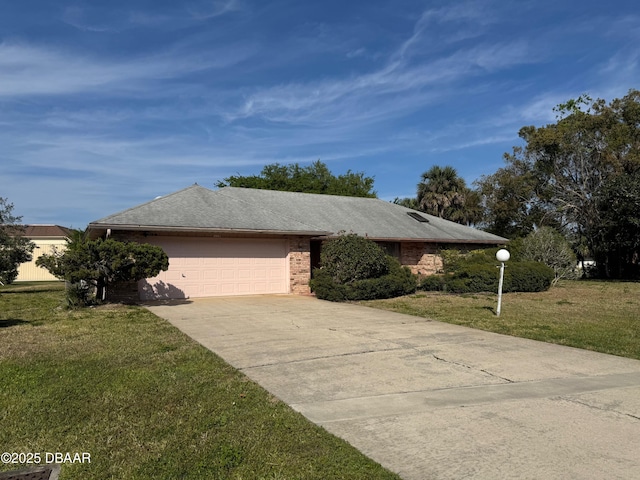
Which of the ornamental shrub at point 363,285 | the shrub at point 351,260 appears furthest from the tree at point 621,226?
the shrub at point 351,260

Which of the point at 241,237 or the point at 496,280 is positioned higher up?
the point at 241,237

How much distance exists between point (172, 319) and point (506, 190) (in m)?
31.8

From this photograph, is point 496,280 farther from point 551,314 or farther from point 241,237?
point 241,237

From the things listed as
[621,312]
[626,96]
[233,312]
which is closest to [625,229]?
[626,96]

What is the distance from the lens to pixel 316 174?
38219mm

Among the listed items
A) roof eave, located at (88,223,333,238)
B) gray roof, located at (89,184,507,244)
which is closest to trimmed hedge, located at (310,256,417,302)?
roof eave, located at (88,223,333,238)

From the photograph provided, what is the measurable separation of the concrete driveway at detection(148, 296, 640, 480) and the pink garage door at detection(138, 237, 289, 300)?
22.4 ft

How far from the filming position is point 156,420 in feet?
14.2

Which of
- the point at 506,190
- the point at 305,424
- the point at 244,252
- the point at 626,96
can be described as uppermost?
the point at 626,96

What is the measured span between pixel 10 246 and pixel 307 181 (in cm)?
2029

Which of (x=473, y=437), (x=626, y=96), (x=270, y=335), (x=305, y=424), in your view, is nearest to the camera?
(x=473, y=437)

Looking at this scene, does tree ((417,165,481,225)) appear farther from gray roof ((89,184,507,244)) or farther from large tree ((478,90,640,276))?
gray roof ((89,184,507,244))

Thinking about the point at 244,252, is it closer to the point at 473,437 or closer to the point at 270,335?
the point at 270,335

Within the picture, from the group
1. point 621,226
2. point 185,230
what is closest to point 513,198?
point 621,226
